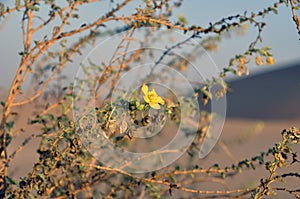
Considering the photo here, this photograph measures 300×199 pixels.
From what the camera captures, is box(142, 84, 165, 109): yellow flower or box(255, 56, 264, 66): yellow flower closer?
box(142, 84, 165, 109): yellow flower

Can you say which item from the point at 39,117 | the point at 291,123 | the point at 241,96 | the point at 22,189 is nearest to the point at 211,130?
the point at 39,117

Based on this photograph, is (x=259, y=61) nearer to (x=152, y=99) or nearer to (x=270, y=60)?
(x=270, y=60)

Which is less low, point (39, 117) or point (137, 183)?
point (39, 117)

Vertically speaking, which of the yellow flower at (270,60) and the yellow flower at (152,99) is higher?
the yellow flower at (270,60)

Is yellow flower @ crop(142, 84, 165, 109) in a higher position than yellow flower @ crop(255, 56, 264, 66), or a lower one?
lower

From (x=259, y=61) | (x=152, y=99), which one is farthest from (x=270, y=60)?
(x=152, y=99)

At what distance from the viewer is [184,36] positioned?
2.38 metres

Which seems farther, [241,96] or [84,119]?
[241,96]

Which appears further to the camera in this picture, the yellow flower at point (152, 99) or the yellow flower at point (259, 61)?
the yellow flower at point (259, 61)

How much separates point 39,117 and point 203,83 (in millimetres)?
637

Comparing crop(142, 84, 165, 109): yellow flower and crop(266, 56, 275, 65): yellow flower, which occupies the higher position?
crop(266, 56, 275, 65): yellow flower

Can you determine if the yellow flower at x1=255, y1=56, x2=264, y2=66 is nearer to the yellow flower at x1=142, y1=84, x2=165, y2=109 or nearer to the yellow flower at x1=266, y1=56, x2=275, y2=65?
the yellow flower at x1=266, y1=56, x2=275, y2=65

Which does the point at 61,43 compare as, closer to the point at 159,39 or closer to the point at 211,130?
the point at 159,39

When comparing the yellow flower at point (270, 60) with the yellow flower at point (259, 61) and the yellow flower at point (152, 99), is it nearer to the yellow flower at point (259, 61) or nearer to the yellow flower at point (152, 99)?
the yellow flower at point (259, 61)
